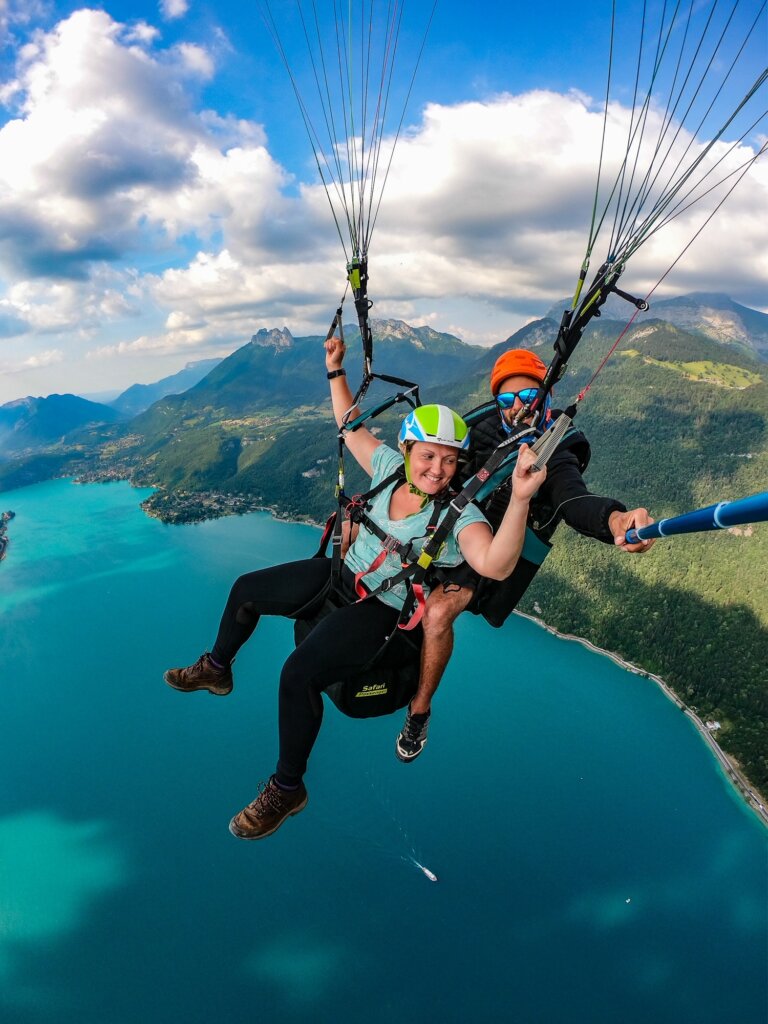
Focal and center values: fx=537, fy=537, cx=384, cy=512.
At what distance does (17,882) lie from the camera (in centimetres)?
2302

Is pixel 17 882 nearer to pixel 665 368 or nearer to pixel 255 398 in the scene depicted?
pixel 665 368

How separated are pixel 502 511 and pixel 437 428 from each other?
2.16 feet

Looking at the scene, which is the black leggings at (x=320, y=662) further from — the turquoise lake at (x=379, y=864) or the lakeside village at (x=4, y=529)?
the lakeside village at (x=4, y=529)

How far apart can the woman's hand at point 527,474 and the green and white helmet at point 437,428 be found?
32.4 inches

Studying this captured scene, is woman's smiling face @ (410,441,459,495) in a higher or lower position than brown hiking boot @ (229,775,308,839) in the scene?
higher

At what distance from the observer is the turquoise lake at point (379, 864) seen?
19.6 m

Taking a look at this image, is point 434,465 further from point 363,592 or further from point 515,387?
point 515,387

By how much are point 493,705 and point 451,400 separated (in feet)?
270

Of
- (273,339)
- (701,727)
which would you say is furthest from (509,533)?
(273,339)

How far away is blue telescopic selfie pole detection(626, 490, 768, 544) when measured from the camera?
3.81ft

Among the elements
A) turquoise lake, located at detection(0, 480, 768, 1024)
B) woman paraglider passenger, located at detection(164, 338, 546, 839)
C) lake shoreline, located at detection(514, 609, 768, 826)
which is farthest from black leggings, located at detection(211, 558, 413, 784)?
lake shoreline, located at detection(514, 609, 768, 826)

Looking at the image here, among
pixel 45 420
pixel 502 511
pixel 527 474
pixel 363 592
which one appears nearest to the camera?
pixel 527 474

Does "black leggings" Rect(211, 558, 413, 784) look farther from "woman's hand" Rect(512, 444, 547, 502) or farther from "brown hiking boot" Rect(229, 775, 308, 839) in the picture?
"woman's hand" Rect(512, 444, 547, 502)

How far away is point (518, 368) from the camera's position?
310 cm
